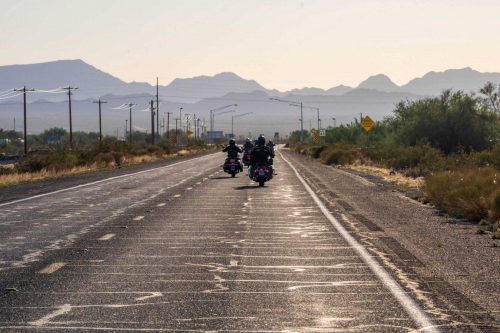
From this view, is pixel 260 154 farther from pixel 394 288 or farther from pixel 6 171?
pixel 394 288

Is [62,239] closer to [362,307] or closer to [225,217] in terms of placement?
[225,217]

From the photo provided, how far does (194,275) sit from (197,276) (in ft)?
0.34

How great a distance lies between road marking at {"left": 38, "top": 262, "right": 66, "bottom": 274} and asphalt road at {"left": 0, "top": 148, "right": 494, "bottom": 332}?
1.0 inches

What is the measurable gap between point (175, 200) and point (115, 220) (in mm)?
7120

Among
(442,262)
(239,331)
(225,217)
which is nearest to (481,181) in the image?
(225,217)

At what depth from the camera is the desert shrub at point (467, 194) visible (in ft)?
69.3

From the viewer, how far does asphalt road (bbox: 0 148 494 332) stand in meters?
9.15

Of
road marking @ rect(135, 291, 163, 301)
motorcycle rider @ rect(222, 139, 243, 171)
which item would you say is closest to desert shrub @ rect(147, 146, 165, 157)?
motorcycle rider @ rect(222, 139, 243, 171)

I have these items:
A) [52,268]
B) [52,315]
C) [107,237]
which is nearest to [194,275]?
[52,268]

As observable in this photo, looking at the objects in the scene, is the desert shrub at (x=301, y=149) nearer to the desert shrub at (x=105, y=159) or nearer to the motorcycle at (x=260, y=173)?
the desert shrub at (x=105, y=159)

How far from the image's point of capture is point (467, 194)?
2339 centimetres

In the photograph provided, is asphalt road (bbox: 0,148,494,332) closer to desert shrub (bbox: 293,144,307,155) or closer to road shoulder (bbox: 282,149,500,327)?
road shoulder (bbox: 282,149,500,327)

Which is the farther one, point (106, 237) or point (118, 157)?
point (118, 157)

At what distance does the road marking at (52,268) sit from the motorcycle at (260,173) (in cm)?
2235
